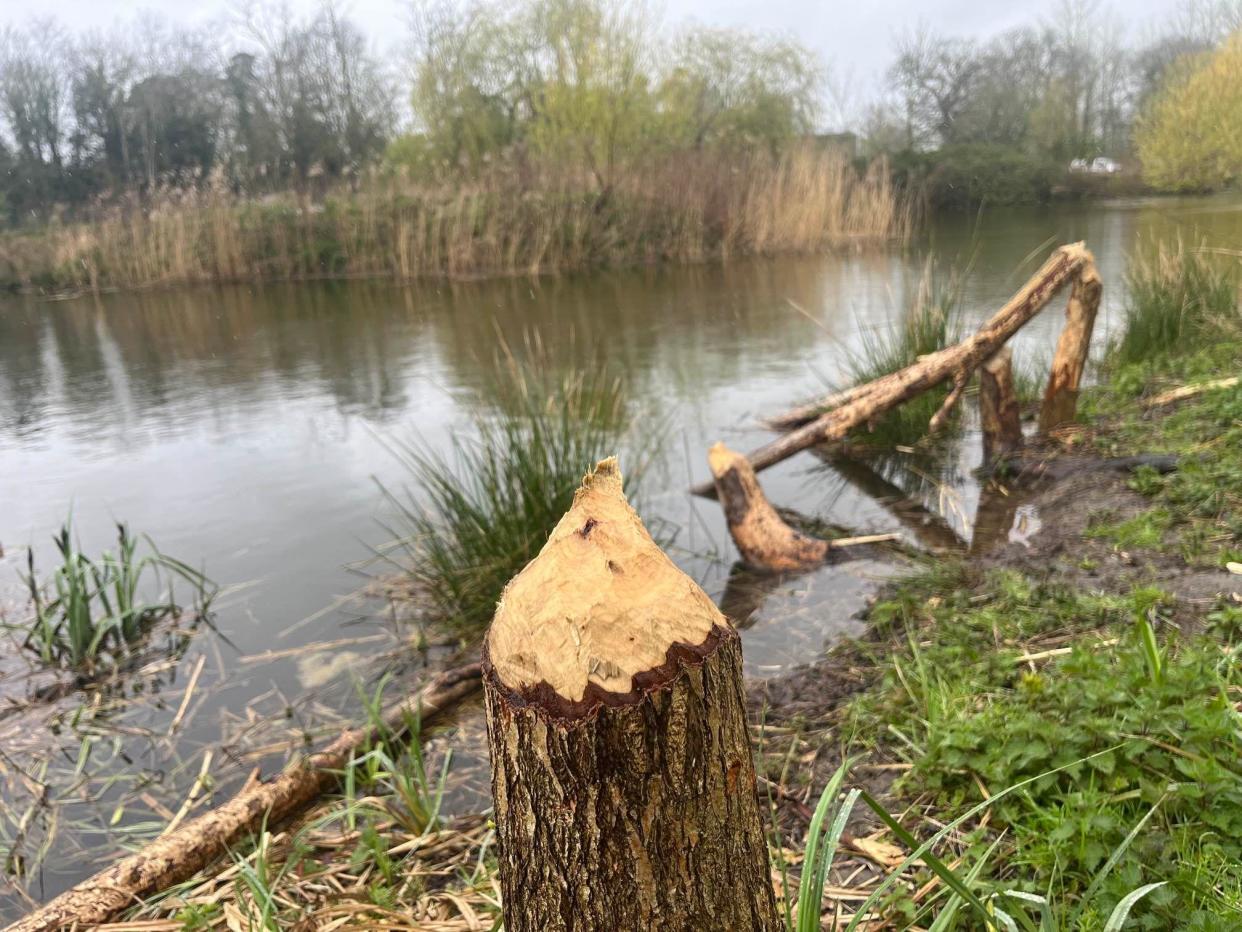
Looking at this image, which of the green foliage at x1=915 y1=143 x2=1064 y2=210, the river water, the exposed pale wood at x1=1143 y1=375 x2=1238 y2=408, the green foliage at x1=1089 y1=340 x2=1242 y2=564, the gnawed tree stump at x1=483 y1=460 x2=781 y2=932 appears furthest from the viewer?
the green foliage at x1=915 y1=143 x2=1064 y2=210

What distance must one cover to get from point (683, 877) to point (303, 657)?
2.47 meters

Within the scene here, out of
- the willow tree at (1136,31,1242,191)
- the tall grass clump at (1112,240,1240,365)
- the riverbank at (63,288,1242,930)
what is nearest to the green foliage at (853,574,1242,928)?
the riverbank at (63,288,1242,930)

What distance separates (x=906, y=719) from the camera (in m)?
2.07

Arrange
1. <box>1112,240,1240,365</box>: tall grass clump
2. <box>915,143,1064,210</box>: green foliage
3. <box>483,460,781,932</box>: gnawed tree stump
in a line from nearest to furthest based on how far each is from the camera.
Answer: <box>483,460,781,932</box>: gnawed tree stump < <box>1112,240,1240,365</box>: tall grass clump < <box>915,143,1064,210</box>: green foliage

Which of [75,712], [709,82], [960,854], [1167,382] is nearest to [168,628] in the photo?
[75,712]

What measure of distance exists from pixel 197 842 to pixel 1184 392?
4.67 meters

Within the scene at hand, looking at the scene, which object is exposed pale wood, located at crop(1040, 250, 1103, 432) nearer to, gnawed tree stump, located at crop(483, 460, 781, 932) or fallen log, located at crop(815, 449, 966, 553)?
fallen log, located at crop(815, 449, 966, 553)

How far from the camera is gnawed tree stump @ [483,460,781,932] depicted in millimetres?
878

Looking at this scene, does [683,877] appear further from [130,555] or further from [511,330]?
[511,330]

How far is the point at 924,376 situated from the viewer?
4207mm

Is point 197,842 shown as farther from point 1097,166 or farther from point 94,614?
point 1097,166

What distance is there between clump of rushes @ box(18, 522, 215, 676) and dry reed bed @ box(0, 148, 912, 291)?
1014 cm

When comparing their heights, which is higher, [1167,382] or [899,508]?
[1167,382]

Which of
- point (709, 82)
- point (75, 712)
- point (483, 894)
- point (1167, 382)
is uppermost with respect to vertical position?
point (709, 82)
